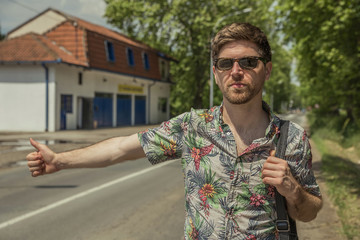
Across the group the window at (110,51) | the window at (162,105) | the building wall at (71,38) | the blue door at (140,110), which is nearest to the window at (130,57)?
the window at (110,51)

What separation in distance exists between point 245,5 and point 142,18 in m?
Result: 8.06

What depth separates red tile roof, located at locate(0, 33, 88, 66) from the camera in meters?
21.7

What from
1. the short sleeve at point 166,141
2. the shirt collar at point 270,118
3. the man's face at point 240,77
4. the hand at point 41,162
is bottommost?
the hand at point 41,162

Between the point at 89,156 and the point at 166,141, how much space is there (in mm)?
432

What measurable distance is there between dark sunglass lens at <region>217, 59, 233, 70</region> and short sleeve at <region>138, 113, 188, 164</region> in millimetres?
342

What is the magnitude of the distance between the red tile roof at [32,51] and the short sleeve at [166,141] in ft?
67.4

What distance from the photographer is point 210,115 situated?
194cm

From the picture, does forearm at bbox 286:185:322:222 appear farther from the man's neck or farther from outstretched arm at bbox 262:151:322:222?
the man's neck

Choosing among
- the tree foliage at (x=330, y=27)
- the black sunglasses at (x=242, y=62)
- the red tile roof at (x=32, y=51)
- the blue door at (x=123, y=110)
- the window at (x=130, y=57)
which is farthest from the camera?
the blue door at (x=123, y=110)

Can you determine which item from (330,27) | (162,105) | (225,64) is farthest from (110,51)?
(225,64)

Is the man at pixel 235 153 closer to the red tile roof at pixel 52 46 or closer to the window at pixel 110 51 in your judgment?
the red tile roof at pixel 52 46

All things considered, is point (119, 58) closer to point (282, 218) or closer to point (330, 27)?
point (330, 27)

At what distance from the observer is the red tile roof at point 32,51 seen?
21719 mm

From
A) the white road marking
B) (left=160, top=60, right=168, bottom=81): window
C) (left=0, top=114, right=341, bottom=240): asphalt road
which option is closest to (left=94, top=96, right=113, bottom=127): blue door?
(left=160, top=60, right=168, bottom=81): window
